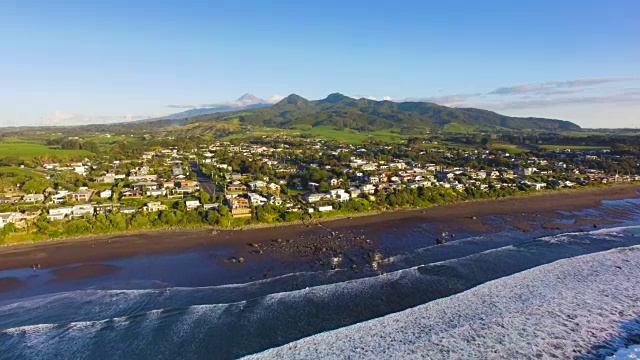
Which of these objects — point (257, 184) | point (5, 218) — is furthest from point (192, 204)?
point (5, 218)

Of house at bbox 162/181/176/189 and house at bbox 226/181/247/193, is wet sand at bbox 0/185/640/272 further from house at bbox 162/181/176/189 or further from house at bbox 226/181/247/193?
house at bbox 162/181/176/189

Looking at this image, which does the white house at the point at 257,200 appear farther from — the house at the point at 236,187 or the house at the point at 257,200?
the house at the point at 236,187

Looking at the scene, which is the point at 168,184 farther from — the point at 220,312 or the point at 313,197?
the point at 220,312

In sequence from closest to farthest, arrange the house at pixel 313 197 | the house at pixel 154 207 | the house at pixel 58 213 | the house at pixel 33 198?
the house at pixel 58 213
the house at pixel 154 207
the house at pixel 33 198
the house at pixel 313 197

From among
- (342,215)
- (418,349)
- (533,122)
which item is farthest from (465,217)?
(533,122)

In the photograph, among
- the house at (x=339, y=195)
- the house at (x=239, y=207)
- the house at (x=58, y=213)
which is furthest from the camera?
the house at (x=339, y=195)

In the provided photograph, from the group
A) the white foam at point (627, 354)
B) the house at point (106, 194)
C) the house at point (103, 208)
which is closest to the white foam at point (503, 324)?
the white foam at point (627, 354)
